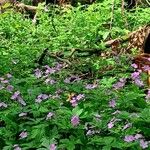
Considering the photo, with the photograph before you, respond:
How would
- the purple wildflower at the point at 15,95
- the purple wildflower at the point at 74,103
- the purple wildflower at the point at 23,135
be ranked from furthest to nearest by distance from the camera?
the purple wildflower at the point at 15,95 → the purple wildflower at the point at 74,103 → the purple wildflower at the point at 23,135

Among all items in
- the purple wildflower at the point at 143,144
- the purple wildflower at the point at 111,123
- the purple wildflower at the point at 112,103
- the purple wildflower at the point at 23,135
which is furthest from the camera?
the purple wildflower at the point at 112,103

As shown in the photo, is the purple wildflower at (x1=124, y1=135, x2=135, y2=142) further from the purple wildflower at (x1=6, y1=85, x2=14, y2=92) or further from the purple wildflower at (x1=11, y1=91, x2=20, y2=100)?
the purple wildflower at (x1=6, y1=85, x2=14, y2=92)

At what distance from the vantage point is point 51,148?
2930 millimetres

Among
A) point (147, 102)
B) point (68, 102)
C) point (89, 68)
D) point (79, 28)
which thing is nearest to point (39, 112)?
point (68, 102)

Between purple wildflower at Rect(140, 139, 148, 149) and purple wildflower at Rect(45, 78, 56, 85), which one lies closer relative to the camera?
purple wildflower at Rect(140, 139, 148, 149)

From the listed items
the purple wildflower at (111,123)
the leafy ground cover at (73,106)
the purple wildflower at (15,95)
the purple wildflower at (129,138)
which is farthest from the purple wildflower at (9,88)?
the purple wildflower at (129,138)

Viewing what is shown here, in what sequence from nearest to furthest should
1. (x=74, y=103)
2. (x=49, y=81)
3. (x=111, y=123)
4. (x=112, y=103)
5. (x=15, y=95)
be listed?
1. (x=111, y=123)
2. (x=112, y=103)
3. (x=74, y=103)
4. (x=15, y=95)
5. (x=49, y=81)

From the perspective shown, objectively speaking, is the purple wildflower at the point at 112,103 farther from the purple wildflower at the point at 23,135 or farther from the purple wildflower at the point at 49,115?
the purple wildflower at the point at 23,135

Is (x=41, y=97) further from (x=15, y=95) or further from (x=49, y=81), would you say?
(x=49, y=81)

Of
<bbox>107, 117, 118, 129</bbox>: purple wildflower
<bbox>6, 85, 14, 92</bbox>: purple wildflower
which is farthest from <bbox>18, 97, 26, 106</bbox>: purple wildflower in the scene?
<bbox>107, 117, 118, 129</bbox>: purple wildflower

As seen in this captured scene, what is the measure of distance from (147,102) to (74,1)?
7076 millimetres

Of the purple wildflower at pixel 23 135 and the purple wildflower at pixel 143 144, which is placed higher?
the purple wildflower at pixel 143 144

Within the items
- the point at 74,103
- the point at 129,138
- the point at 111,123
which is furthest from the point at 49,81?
the point at 129,138

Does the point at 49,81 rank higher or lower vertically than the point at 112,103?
lower
